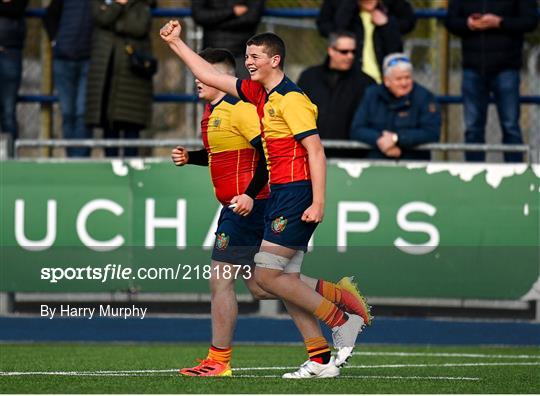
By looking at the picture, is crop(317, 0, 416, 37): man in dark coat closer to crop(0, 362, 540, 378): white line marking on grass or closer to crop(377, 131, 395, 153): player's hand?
crop(377, 131, 395, 153): player's hand

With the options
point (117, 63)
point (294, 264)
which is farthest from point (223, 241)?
point (117, 63)

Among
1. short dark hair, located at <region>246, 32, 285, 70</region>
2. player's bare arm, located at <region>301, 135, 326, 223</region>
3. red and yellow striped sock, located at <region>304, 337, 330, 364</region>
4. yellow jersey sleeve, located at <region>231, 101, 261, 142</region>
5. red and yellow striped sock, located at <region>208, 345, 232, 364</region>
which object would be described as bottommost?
red and yellow striped sock, located at <region>208, 345, 232, 364</region>

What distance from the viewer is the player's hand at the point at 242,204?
844cm

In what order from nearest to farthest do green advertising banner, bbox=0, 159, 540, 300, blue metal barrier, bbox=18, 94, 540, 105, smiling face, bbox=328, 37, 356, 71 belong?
1. green advertising banner, bbox=0, 159, 540, 300
2. smiling face, bbox=328, 37, 356, 71
3. blue metal barrier, bbox=18, 94, 540, 105

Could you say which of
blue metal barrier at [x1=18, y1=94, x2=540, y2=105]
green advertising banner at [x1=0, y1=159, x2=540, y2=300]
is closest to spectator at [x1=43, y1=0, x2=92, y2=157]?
blue metal barrier at [x1=18, y1=94, x2=540, y2=105]

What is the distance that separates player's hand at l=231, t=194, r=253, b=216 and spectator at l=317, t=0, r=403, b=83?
5483 millimetres

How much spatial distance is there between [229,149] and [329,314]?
1.28 meters

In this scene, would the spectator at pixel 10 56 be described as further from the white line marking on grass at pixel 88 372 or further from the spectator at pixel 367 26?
the white line marking on grass at pixel 88 372

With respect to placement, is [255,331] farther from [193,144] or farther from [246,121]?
[246,121]

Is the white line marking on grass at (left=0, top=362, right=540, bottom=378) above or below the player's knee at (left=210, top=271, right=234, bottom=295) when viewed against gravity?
below

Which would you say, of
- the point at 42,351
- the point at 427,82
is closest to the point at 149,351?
the point at 42,351

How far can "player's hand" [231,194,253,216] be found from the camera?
844cm

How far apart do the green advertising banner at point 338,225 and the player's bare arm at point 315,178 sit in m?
4.51

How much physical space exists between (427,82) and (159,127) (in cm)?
372
